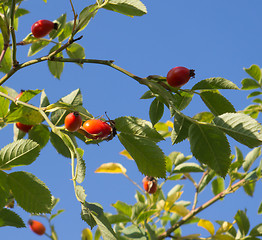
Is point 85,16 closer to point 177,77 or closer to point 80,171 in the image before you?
point 177,77

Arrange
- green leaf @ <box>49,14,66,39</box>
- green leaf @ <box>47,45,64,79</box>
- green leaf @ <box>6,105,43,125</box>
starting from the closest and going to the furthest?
green leaf @ <box>6,105,43,125</box>
green leaf @ <box>49,14,66,39</box>
green leaf @ <box>47,45,64,79</box>

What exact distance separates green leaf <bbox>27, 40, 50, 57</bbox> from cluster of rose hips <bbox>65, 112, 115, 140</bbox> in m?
1.05

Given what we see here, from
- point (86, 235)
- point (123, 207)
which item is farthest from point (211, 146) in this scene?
point (86, 235)

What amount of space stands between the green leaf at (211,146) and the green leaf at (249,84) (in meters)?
2.03

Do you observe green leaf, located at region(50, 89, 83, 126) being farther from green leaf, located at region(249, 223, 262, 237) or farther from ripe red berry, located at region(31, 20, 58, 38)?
green leaf, located at region(249, 223, 262, 237)

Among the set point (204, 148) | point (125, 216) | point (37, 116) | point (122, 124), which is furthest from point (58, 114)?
point (125, 216)

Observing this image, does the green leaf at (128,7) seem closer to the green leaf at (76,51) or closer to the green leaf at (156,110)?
the green leaf at (156,110)

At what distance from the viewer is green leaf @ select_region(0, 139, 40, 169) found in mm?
1524

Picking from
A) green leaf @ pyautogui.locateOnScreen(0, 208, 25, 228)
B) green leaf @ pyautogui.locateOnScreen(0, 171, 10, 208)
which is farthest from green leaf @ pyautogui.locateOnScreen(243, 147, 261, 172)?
green leaf @ pyautogui.locateOnScreen(0, 171, 10, 208)

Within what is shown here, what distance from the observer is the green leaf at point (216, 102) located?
5.17 feet

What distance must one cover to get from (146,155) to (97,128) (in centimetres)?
24

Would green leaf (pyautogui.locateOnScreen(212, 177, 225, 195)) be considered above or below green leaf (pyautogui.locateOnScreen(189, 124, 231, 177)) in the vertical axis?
below

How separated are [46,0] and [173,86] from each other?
56.9 inches

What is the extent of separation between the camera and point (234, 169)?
125 inches
